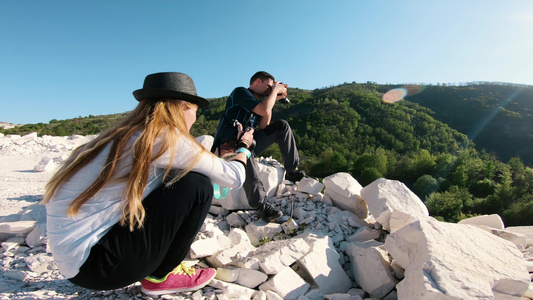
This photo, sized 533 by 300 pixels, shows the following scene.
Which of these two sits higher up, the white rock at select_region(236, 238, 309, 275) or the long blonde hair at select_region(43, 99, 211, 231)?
the long blonde hair at select_region(43, 99, 211, 231)

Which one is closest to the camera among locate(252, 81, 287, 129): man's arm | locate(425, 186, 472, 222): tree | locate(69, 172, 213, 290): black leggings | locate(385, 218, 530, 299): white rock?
locate(69, 172, 213, 290): black leggings

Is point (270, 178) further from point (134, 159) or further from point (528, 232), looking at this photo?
point (528, 232)

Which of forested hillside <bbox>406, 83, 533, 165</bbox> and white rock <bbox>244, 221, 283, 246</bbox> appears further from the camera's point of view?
forested hillside <bbox>406, 83, 533, 165</bbox>

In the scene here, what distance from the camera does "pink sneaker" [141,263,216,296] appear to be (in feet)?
5.78

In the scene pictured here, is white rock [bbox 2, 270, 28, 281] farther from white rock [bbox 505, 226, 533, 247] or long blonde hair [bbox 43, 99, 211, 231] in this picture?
white rock [bbox 505, 226, 533, 247]

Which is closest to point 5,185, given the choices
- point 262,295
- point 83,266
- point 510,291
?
point 83,266

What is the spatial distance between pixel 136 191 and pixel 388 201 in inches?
107

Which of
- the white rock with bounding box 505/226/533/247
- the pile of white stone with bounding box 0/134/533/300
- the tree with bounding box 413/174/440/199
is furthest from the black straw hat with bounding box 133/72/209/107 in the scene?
the tree with bounding box 413/174/440/199

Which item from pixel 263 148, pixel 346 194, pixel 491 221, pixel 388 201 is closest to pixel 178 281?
pixel 263 148

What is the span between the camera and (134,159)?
1.31 metres

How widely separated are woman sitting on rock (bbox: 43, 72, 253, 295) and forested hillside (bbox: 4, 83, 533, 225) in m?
14.1

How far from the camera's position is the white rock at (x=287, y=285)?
2105 mm

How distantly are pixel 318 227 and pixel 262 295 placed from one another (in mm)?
1522

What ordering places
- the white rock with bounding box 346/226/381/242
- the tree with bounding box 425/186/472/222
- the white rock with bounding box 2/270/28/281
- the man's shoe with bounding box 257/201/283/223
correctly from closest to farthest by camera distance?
1. the white rock with bounding box 2/270/28/281
2. the white rock with bounding box 346/226/381/242
3. the man's shoe with bounding box 257/201/283/223
4. the tree with bounding box 425/186/472/222
